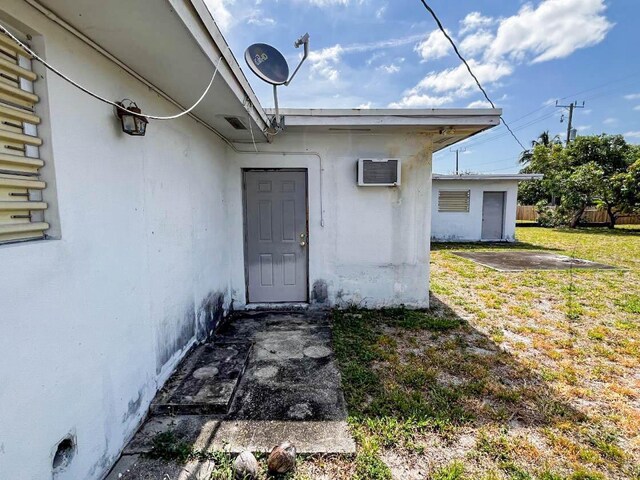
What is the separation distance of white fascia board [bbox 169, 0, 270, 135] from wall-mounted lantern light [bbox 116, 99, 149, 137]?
25.4 inches

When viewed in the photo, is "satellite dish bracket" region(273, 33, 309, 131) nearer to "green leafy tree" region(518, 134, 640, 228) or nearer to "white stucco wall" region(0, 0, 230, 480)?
"white stucco wall" region(0, 0, 230, 480)

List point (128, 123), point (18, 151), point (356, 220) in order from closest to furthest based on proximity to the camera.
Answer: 1. point (18, 151)
2. point (128, 123)
3. point (356, 220)

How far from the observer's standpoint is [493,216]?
39.0ft

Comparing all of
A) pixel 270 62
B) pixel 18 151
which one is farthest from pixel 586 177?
pixel 18 151

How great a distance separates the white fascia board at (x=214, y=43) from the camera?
152 centimetres

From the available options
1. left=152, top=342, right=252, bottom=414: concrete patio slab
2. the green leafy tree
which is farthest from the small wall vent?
the green leafy tree

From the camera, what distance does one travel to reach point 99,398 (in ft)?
5.67

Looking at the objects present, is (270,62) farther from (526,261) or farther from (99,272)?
(526,261)

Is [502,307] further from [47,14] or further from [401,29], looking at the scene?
[47,14]

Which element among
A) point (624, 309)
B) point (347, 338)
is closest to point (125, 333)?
point (347, 338)

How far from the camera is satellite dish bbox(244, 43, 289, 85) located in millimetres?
3020

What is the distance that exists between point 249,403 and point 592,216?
79.4 ft

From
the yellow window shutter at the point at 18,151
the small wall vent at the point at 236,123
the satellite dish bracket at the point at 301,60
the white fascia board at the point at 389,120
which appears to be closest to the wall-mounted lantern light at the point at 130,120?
the yellow window shutter at the point at 18,151

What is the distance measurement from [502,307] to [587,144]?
2084cm
